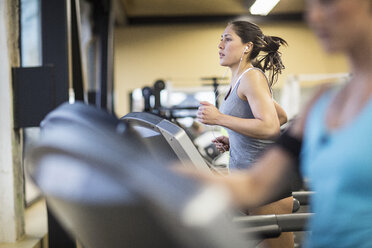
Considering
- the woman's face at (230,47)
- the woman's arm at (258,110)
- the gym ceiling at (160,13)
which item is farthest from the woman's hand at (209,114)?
the gym ceiling at (160,13)

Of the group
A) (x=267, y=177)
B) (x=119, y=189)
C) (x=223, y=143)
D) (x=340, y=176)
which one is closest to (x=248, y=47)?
(x=223, y=143)

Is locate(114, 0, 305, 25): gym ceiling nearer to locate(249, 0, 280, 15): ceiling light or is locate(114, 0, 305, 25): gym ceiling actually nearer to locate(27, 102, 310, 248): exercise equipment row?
locate(249, 0, 280, 15): ceiling light

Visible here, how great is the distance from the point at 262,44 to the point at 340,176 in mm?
684

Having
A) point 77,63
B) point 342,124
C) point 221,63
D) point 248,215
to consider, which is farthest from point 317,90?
point 77,63

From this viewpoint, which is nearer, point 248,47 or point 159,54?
point 248,47

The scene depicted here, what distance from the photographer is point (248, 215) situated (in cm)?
143

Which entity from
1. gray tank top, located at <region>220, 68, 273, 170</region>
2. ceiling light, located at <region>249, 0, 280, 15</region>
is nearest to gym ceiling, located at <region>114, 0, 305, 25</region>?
gray tank top, located at <region>220, 68, 273, 170</region>

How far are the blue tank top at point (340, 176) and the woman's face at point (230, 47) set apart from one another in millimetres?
581

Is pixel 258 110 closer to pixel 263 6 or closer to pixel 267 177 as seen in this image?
pixel 263 6

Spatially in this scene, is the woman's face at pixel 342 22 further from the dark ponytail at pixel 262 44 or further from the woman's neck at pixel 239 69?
the woman's neck at pixel 239 69

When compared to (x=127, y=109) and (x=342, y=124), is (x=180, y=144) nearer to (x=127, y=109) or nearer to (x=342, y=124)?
(x=342, y=124)

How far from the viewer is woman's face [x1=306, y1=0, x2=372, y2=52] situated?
0.55 meters

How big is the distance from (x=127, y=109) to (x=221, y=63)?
8.90 m

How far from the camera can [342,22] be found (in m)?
0.55
